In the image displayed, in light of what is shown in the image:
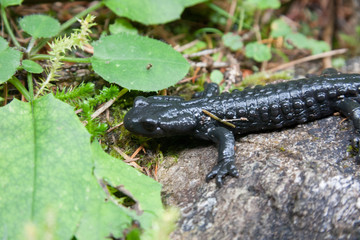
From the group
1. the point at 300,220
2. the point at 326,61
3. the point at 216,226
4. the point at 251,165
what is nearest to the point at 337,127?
the point at 251,165

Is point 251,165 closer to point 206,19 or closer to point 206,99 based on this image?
point 206,99

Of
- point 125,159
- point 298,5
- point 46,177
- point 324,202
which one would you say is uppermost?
point 298,5

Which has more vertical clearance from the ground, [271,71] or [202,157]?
[271,71]

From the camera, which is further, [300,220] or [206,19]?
[206,19]

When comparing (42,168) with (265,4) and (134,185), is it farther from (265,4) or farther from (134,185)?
(265,4)

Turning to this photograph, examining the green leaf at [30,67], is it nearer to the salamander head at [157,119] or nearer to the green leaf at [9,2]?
the green leaf at [9,2]

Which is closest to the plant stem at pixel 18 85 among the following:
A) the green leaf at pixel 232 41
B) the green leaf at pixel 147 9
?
the green leaf at pixel 147 9

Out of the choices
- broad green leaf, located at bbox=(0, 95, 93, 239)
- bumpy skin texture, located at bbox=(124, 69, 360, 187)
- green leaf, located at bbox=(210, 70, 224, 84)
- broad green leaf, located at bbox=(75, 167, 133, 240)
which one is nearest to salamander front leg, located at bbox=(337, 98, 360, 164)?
bumpy skin texture, located at bbox=(124, 69, 360, 187)
